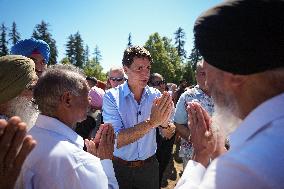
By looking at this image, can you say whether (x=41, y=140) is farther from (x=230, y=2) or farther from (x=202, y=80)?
(x=202, y=80)

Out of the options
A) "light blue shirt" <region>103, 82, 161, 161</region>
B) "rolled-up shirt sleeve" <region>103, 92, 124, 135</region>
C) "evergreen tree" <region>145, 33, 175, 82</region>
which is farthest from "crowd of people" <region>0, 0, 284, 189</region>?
"evergreen tree" <region>145, 33, 175, 82</region>

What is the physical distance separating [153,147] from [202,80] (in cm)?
150

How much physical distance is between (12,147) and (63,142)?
691 millimetres

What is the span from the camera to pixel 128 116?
4.45m

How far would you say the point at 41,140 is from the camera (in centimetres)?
226

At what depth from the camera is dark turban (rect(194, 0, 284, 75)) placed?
1.43 m

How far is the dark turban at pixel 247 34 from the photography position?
1426 mm

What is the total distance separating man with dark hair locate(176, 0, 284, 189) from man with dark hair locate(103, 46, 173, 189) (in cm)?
237

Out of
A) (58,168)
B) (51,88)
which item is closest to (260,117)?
(58,168)

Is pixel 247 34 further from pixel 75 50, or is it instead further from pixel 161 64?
pixel 75 50

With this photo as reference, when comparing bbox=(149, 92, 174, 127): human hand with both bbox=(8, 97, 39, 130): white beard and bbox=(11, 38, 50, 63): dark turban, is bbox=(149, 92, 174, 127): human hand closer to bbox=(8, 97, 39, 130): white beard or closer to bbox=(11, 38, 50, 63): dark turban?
bbox=(8, 97, 39, 130): white beard

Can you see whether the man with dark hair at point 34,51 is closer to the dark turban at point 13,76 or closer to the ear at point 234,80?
the dark turban at point 13,76

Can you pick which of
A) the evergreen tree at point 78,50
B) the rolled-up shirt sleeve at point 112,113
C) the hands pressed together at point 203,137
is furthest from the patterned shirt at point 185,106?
the evergreen tree at point 78,50

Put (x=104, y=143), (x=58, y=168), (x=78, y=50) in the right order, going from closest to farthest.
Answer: (x=58, y=168), (x=104, y=143), (x=78, y=50)
